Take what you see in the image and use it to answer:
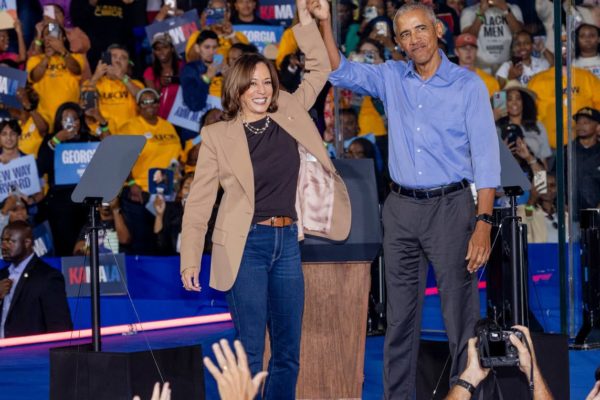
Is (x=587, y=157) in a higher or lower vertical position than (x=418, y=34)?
lower

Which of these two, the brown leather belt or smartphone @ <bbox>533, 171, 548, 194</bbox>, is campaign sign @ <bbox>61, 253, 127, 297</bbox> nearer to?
smartphone @ <bbox>533, 171, 548, 194</bbox>

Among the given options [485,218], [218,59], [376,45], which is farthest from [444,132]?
[218,59]

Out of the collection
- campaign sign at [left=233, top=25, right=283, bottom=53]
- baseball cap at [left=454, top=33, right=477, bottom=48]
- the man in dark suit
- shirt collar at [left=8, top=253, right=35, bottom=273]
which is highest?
campaign sign at [left=233, top=25, right=283, bottom=53]

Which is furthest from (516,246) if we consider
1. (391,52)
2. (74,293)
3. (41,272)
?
(74,293)

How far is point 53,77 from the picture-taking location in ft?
29.6

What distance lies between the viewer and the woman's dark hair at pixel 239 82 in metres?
3.86

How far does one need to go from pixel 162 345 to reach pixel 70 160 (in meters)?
2.56

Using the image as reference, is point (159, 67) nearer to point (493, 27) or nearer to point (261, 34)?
point (261, 34)

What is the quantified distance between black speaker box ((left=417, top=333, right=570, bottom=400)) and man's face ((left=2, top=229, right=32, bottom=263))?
361cm

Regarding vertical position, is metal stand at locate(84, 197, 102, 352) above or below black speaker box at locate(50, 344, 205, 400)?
above

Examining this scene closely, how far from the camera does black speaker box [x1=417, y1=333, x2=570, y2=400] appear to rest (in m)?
4.16

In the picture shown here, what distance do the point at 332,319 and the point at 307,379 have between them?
29cm

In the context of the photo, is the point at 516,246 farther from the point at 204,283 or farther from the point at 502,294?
the point at 204,283

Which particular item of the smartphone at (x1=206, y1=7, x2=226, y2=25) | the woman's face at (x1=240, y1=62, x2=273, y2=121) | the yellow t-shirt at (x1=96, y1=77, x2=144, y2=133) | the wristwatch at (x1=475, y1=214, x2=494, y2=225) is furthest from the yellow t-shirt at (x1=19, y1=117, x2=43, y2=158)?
the wristwatch at (x1=475, y1=214, x2=494, y2=225)
